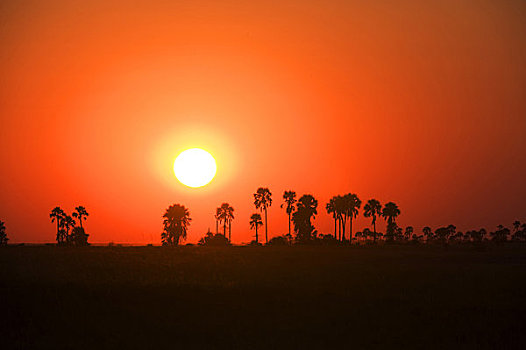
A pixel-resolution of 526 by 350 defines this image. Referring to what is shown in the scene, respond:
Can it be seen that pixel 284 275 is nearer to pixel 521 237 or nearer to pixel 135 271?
pixel 135 271

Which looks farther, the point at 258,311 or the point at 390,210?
the point at 390,210

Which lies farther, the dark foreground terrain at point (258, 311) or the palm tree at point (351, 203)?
the palm tree at point (351, 203)

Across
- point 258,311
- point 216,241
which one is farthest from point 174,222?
point 258,311

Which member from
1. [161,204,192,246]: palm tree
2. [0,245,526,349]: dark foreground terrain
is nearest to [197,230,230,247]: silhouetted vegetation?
[161,204,192,246]: palm tree

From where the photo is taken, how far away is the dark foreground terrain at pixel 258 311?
867 inches

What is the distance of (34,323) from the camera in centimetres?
2422

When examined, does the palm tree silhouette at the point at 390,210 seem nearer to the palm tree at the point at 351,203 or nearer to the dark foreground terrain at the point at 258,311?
the palm tree at the point at 351,203

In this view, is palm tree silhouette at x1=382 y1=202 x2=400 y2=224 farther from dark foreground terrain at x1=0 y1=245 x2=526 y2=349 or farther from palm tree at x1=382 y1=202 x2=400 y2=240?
dark foreground terrain at x1=0 y1=245 x2=526 y2=349

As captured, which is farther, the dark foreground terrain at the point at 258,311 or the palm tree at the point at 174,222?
the palm tree at the point at 174,222

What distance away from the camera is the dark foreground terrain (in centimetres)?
2202

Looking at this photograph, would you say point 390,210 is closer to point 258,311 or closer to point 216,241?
point 216,241

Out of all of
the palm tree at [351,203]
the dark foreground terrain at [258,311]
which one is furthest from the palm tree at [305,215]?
the dark foreground terrain at [258,311]

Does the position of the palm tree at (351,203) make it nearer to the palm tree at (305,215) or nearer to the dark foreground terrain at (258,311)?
the palm tree at (305,215)

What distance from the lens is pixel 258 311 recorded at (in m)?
27.2
